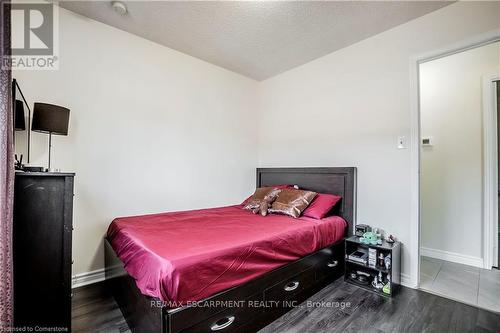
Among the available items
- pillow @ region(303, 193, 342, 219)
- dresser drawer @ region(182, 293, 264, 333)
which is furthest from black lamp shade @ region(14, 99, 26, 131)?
pillow @ region(303, 193, 342, 219)

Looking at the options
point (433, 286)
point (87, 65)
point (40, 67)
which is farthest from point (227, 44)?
point (433, 286)

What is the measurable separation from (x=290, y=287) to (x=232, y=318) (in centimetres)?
57

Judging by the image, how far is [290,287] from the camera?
183 cm

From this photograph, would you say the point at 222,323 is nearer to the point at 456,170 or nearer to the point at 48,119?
the point at 48,119

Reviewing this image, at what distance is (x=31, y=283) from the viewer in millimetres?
1299

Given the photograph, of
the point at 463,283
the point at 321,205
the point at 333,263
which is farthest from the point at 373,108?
the point at 463,283

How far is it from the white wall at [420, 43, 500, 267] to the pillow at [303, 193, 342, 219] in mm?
1483

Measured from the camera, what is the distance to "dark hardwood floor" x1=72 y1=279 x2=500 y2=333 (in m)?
1.60

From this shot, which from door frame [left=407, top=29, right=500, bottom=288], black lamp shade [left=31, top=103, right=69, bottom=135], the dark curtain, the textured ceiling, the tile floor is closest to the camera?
the dark curtain

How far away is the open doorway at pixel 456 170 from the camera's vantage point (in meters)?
2.59

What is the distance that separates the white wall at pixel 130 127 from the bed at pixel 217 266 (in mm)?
295

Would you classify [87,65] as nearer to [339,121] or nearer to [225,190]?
[225,190]

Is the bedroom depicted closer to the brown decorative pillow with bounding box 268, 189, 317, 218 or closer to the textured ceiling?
the textured ceiling

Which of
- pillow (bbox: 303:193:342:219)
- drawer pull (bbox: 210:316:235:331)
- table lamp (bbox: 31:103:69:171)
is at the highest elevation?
table lamp (bbox: 31:103:69:171)
